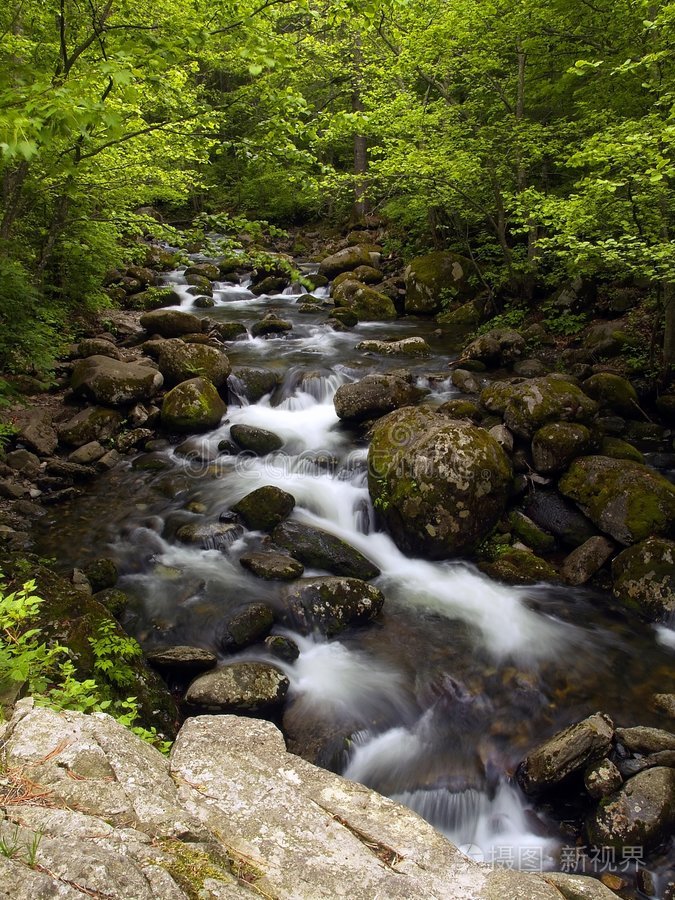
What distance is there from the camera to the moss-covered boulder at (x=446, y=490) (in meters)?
7.02

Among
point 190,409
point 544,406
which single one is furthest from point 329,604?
point 190,409

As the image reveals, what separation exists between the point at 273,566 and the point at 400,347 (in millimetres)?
8032

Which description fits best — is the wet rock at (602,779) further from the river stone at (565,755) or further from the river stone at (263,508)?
the river stone at (263,508)

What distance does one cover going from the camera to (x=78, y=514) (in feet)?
25.7

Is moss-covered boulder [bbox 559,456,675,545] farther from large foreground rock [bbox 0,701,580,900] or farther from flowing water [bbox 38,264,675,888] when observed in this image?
large foreground rock [bbox 0,701,580,900]

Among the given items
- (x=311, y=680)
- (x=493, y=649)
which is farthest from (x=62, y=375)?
(x=493, y=649)

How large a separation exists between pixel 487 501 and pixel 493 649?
1985 mm

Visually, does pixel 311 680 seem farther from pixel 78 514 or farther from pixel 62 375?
pixel 62 375

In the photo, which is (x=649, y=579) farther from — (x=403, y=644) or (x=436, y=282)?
(x=436, y=282)

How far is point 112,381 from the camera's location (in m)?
9.86

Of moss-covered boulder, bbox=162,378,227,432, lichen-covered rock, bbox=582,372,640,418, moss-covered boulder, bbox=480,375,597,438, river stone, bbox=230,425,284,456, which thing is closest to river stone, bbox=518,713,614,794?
moss-covered boulder, bbox=480,375,597,438

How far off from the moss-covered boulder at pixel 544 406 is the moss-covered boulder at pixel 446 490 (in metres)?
0.94

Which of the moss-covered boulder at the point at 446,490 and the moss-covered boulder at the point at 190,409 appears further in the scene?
the moss-covered boulder at the point at 190,409

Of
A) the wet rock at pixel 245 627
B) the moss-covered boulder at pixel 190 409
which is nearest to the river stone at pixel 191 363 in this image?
the moss-covered boulder at pixel 190 409
